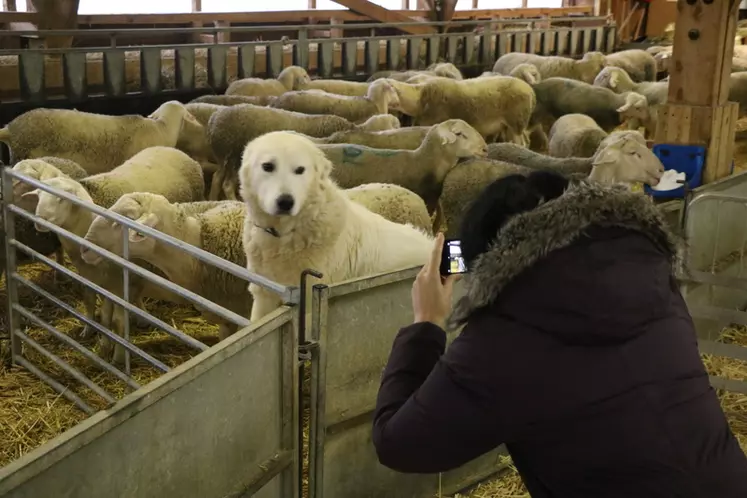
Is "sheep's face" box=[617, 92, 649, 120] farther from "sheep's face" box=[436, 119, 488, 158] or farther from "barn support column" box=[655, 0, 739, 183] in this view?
"barn support column" box=[655, 0, 739, 183]

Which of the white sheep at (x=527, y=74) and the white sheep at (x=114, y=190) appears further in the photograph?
the white sheep at (x=527, y=74)

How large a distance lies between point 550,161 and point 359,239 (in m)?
3.08

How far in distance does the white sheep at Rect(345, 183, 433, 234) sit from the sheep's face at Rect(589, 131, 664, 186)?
1.35m

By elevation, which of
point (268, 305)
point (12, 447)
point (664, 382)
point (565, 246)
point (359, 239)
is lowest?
point (12, 447)

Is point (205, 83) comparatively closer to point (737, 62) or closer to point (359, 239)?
point (359, 239)

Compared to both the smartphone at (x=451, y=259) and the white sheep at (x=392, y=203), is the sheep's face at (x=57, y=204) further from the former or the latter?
the smartphone at (x=451, y=259)

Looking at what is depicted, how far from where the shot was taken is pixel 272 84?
1041cm

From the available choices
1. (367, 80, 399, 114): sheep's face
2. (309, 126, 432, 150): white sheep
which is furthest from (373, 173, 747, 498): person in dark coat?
(367, 80, 399, 114): sheep's face

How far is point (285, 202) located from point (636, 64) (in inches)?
502

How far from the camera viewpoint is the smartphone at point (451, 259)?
1959 millimetres

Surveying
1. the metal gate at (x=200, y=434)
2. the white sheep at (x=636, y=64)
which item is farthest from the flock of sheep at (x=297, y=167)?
the white sheep at (x=636, y=64)

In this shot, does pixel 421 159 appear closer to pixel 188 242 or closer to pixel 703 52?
pixel 703 52

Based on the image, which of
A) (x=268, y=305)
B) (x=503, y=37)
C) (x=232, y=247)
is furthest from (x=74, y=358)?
(x=503, y=37)

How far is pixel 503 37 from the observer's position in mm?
15141
